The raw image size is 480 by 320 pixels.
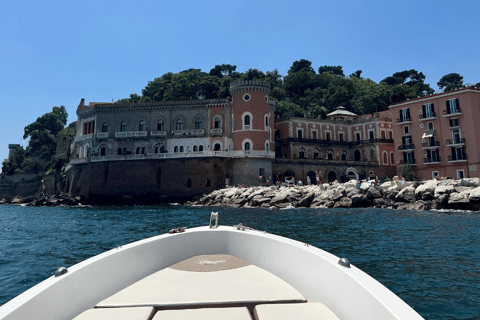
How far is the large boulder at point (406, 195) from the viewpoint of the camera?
21.1 meters

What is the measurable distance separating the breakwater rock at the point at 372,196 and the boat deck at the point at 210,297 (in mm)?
19349

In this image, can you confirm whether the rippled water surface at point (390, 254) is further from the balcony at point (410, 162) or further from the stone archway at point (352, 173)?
the stone archway at point (352, 173)

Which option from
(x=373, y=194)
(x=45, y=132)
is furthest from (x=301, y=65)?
(x=45, y=132)

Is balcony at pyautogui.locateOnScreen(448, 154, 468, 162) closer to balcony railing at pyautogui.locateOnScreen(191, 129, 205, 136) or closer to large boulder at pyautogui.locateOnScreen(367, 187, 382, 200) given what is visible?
large boulder at pyautogui.locateOnScreen(367, 187, 382, 200)

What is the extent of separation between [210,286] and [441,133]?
35.9m

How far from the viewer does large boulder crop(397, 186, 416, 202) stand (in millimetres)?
21089

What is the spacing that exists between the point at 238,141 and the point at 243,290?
3194cm

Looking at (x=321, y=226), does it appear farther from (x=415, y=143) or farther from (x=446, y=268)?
(x=415, y=143)

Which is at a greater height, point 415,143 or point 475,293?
point 415,143

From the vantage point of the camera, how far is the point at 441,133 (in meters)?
31.7

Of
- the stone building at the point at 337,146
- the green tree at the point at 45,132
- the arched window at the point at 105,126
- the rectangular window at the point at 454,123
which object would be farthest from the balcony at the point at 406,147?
the green tree at the point at 45,132

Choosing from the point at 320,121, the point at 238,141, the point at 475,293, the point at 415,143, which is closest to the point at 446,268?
the point at 475,293

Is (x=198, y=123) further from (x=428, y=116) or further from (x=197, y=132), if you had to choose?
(x=428, y=116)

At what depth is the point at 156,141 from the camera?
123 ft
